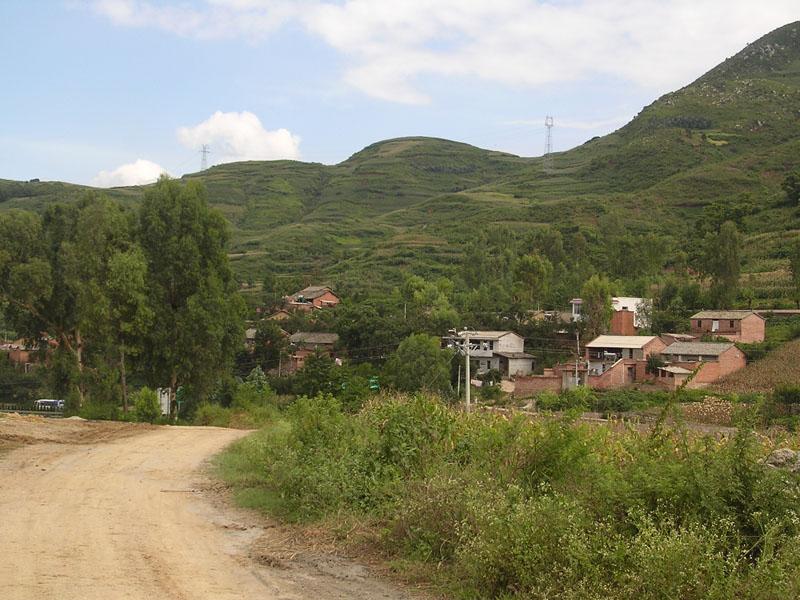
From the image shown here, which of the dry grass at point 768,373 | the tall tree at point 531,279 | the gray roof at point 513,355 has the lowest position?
the gray roof at point 513,355

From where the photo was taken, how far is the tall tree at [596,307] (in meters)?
47.4

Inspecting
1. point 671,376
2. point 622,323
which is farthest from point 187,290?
point 622,323

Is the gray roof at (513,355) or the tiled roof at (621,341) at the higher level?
the tiled roof at (621,341)

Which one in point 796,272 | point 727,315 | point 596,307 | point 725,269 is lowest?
point 727,315

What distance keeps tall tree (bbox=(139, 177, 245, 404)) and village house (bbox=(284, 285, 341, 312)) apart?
4376cm

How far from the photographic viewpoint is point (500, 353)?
158ft

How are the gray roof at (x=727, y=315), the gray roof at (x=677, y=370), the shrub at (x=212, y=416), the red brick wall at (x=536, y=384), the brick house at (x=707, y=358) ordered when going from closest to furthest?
the shrub at (x=212, y=416) < the brick house at (x=707, y=358) < the gray roof at (x=677, y=370) < the red brick wall at (x=536, y=384) < the gray roof at (x=727, y=315)

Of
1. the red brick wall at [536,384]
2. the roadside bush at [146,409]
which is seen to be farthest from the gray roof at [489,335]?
the roadside bush at [146,409]

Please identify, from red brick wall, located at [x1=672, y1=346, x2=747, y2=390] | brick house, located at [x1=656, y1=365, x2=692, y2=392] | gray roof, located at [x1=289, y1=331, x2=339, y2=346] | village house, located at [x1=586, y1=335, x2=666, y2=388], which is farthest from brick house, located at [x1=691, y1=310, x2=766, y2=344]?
gray roof, located at [x1=289, y1=331, x2=339, y2=346]

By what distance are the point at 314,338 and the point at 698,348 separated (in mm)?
26966

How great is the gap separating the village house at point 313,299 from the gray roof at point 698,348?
1446 inches

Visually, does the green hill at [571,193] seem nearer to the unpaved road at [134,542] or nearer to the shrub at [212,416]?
the shrub at [212,416]

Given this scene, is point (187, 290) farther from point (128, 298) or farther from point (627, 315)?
point (627, 315)

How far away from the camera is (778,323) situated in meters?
41.3
